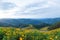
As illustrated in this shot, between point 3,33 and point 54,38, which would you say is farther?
point 3,33

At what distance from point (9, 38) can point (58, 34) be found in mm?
1834

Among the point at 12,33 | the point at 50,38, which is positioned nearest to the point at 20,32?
the point at 12,33

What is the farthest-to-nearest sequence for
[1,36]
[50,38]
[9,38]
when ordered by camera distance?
Result: [1,36] → [9,38] → [50,38]

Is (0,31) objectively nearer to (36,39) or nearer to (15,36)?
(15,36)

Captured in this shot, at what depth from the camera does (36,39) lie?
836 cm

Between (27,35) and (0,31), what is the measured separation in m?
1.31

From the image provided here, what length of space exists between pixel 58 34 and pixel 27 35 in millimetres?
1222

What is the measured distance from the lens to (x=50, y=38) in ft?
25.8

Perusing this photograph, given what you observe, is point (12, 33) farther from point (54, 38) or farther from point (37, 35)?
point (54, 38)

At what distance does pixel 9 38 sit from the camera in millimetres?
8531

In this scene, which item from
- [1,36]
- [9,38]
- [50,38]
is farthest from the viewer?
[1,36]

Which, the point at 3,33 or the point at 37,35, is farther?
the point at 3,33

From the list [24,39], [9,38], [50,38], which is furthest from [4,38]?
[50,38]

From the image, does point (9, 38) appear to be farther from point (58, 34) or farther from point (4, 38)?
point (58, 34)
